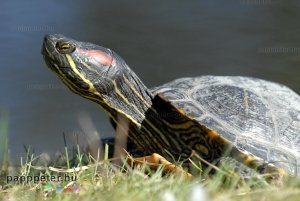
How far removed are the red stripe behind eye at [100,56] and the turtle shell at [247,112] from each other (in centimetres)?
41

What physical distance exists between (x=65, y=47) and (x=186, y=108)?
1.02 meters

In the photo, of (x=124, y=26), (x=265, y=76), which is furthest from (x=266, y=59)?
(x=124, y=26)

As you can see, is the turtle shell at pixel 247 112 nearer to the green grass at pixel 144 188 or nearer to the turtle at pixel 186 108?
the turtle at pixel 186 108

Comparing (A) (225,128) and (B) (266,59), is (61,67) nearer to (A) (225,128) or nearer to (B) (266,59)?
(A) (225,128)

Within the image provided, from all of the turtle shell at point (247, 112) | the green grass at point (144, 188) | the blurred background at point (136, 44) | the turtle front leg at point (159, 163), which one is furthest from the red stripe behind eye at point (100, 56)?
the blurred background at point (136, 44)

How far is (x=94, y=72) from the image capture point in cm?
550

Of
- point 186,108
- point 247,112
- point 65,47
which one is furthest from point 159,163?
point 65,47

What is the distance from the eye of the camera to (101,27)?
43.1ft

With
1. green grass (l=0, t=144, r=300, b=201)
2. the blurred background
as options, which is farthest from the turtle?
the blurred background

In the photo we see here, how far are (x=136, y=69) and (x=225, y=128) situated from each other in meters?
5.97

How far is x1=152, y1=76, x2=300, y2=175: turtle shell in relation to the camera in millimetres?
5043

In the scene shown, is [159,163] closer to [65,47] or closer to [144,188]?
[144,188]

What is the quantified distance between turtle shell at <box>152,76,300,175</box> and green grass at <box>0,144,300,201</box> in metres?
0.98

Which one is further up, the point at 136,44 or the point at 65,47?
the point at 65,47
